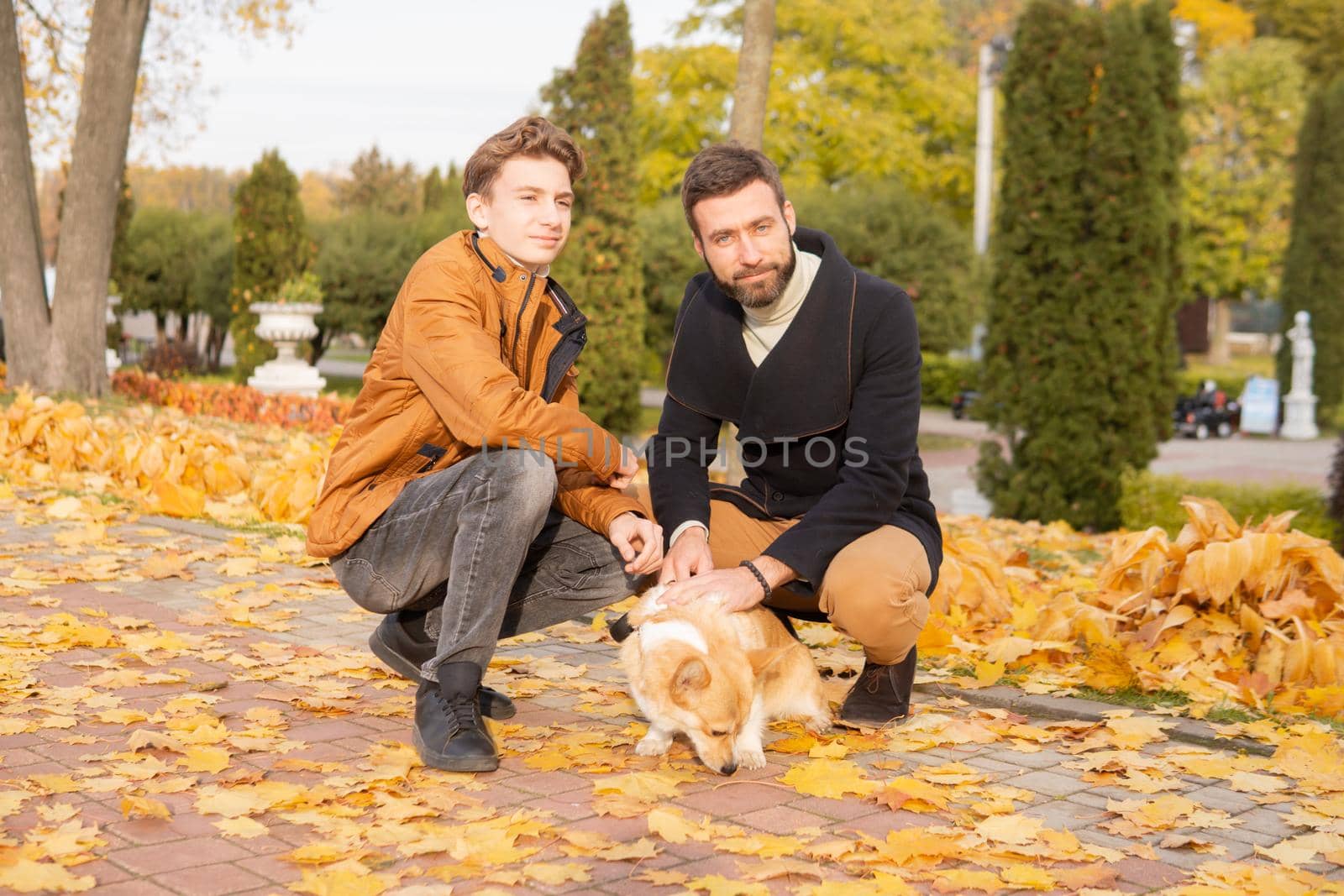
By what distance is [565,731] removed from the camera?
4043mm

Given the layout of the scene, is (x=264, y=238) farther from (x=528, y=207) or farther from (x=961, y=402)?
(x=528, y=207)

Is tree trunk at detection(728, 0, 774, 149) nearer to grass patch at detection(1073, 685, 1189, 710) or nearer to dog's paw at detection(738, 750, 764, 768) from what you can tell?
grass patch at detection(1073, 685, 1189, 710)

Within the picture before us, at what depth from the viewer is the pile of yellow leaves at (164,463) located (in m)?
7.97

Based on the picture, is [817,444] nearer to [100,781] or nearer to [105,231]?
[100,781]

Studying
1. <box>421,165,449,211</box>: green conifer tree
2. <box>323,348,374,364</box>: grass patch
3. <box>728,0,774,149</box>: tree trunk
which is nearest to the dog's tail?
<box>728,0,774,149</box>: tree trunk

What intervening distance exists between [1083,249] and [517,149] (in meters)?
8.07

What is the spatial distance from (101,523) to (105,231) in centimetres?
687

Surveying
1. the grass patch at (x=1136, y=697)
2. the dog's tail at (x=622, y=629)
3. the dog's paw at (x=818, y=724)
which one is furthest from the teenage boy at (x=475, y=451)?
the grass patch at (x=1136, y=697)

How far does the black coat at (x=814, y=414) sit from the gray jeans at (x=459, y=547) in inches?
26.9

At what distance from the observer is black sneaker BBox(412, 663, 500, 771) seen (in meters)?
3.53

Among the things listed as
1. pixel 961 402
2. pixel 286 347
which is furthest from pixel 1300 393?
pixel 286 347

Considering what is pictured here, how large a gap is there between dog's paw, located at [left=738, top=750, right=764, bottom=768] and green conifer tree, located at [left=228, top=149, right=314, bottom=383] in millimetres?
21184

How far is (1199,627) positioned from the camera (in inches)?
188

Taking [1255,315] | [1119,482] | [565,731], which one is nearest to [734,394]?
[565,731]
